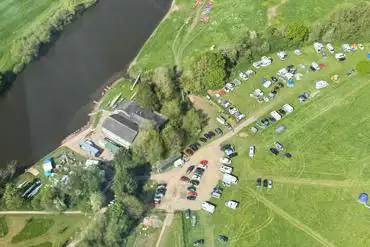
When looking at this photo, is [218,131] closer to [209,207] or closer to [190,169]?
[190,169]

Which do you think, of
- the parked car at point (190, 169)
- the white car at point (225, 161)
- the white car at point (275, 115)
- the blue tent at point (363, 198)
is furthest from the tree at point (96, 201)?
the blue tent at point (363, 198)

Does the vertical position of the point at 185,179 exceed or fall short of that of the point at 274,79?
it exceeds it

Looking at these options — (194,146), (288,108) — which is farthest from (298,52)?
(194,146)

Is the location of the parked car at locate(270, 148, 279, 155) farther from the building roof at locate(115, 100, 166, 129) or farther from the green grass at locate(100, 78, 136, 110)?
the green grass at locate(100, 78, 136, 110)

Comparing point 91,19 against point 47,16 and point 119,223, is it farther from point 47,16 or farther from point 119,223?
point 119,223

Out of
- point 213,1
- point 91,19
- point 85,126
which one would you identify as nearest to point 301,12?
point 213,1

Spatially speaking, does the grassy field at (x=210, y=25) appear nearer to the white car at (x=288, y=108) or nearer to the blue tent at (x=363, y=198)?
Answer: the white car at (x=288, y=108)
